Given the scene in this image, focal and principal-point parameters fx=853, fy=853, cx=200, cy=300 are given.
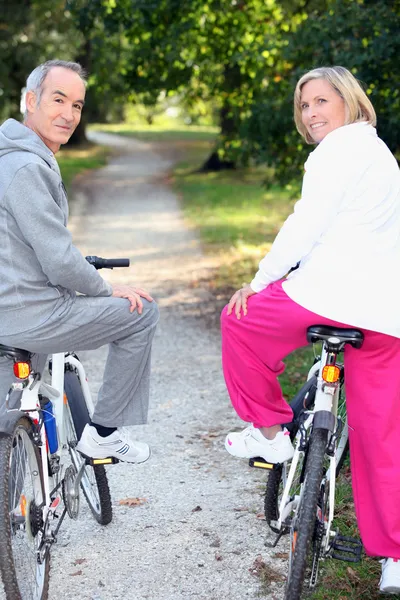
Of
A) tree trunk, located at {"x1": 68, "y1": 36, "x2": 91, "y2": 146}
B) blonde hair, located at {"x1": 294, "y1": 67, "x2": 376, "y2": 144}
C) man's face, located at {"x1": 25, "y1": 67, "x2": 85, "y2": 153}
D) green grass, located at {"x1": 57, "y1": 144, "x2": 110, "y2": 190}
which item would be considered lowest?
green grass, located at {"x1": 57, "y1": 144, "x2": 110, "y2": 190}

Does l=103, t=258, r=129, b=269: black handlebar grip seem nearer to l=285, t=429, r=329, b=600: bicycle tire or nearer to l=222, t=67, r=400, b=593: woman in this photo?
l=222, t=67, r=400, b=593: woman

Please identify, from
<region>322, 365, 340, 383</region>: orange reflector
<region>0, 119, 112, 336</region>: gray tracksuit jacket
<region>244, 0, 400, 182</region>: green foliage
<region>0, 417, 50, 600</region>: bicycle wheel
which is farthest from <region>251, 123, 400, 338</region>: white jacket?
<region>244, 0, 400, 182</region>: green foliage

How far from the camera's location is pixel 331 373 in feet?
10.7

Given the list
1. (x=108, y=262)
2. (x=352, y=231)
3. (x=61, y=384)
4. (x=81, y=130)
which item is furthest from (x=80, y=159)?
(x=352, y=231)

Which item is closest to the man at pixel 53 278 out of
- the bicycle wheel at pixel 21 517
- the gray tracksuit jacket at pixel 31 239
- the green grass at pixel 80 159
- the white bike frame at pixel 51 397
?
the gray tracksuit jacket at pixel 31 239

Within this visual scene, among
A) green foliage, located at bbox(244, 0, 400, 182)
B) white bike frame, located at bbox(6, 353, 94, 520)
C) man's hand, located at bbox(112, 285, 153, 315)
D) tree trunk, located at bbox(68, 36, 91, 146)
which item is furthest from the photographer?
tree trunk, located at bbox(68, 36, 91, 146)

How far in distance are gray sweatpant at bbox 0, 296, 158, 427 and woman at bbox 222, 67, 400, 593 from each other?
0.38 meters

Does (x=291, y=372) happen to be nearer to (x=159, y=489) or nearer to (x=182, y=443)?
(x=182, y=443)

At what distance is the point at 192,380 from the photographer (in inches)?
272

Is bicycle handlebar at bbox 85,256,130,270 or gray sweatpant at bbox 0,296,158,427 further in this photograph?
bicycle handlebar at bbox 85,256,130,270

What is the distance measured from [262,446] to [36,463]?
939 mm

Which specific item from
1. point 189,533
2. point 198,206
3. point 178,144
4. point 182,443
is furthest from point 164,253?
point 178,144

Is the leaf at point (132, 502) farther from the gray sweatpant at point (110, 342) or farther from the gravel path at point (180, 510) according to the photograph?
the gray sweatpant at point (110, 342)

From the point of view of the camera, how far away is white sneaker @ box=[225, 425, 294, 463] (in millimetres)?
3594
